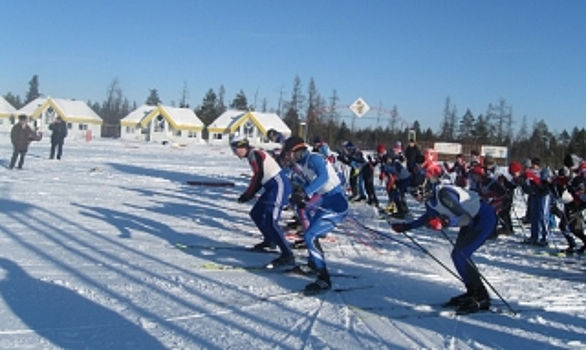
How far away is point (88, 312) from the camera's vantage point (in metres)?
5.02

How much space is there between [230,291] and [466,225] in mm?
2701

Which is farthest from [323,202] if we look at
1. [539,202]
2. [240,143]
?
[539,202]

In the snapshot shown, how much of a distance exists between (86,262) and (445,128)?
78097 mm

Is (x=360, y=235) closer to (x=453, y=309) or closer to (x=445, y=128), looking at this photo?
(x=453, y=309)

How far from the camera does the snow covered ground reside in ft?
15.5

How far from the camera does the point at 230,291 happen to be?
19.8 ft

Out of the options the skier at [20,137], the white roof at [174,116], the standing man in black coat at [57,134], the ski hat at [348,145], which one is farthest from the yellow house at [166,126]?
the ski hat at [348,145]

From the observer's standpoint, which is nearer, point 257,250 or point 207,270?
point 207,270

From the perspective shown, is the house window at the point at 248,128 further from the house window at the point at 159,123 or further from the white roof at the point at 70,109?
the white roof at the point at 70,109

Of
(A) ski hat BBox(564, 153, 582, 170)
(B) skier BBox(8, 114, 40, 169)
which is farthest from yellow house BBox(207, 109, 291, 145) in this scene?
(A) ski hat BBox(564, 153, 582, 170)

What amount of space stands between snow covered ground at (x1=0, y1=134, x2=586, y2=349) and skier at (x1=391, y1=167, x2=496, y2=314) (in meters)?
0.19

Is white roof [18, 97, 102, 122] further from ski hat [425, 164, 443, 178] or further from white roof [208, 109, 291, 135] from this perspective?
ski hat [425, 164, 443, 178]

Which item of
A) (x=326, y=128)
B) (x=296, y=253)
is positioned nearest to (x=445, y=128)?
(x=326, y=128)

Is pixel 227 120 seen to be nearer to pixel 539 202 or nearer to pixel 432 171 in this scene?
pixel 432 171
